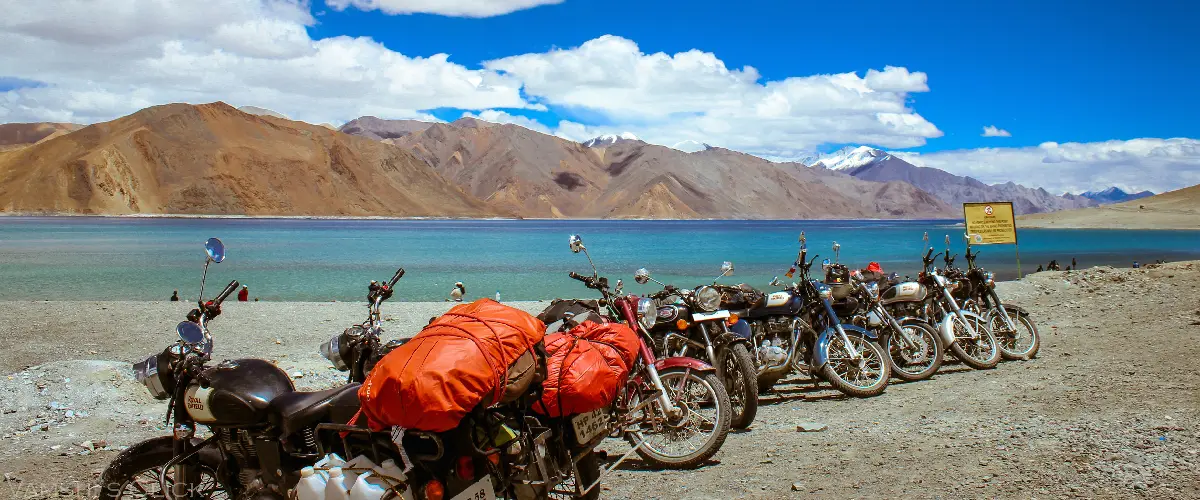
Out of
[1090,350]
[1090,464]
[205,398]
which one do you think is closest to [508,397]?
[205,398]

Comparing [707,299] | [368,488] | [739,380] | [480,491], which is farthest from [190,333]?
[739,380]

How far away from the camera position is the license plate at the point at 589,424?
4.29 meters

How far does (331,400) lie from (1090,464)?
4314 millimetres

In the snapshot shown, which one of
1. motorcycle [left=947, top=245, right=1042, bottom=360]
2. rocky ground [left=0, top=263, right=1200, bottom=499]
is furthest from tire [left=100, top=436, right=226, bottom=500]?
motorcycle [left=947, top=245, right=1042, bottom=360]

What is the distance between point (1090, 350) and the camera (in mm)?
10359

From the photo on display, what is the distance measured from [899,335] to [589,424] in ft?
18.8

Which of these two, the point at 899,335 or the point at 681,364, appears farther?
the point at 899,335

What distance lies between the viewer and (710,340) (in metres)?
6.76

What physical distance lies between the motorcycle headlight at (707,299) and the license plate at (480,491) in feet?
10.8

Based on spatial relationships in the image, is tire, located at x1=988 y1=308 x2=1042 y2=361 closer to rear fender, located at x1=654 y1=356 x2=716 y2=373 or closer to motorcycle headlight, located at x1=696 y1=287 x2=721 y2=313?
motorcycle headlight, located at x1=696 y1=287 x2=721 y2=313

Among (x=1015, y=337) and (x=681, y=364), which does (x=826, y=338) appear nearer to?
(x=681, y=364)

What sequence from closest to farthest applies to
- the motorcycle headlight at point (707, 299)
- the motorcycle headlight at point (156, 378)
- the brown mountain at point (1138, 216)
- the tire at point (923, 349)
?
the motorcycle headlight at point (156, 378) < the motorcycle headlight at point (707, 299) < the tire at point (923, 349) < the brown mountain at point (1138, 216)

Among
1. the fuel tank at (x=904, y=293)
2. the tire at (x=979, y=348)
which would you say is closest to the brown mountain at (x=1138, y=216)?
the tire at (x=979, y=348)

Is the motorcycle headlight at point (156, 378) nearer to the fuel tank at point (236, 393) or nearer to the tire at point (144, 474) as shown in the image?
the fuel tank at point (236, 393)
